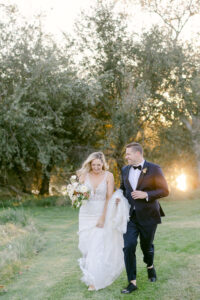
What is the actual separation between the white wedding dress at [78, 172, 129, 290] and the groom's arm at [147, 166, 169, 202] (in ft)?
1.45

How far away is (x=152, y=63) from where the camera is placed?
2138 cm

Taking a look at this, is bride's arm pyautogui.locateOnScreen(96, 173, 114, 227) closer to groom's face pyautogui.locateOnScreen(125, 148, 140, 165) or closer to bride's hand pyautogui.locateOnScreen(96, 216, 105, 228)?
bride's hand pyautogui.locateOnScreen(96, 216, 105, 228)

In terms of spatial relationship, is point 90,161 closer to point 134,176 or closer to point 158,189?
point 134,176

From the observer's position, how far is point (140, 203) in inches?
224

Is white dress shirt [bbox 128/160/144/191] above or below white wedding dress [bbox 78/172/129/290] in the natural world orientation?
above

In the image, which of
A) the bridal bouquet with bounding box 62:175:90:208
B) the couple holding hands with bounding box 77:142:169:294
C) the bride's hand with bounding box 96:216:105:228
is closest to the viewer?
the couple holding hands with bounding box 77:142:169:294

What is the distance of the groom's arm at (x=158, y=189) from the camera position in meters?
5.61

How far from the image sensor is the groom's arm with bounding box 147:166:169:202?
5605 millimetres

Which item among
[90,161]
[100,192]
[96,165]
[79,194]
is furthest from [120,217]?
[90,161]

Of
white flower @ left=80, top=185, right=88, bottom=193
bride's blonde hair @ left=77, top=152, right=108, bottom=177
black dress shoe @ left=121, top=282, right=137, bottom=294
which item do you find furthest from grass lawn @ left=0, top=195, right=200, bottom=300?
bride's blonde hair @ left=77, top=152, right=108, bottom=177

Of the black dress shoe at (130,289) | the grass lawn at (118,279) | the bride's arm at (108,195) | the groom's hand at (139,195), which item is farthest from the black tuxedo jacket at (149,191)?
the grass lawn at (118,279)

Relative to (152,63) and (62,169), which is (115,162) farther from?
(152,63)

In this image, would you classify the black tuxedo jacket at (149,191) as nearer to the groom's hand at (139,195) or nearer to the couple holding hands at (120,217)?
the couple holding hands at (120,217)

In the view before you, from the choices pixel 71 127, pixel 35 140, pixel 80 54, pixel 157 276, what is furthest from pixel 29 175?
pixel 157 276
